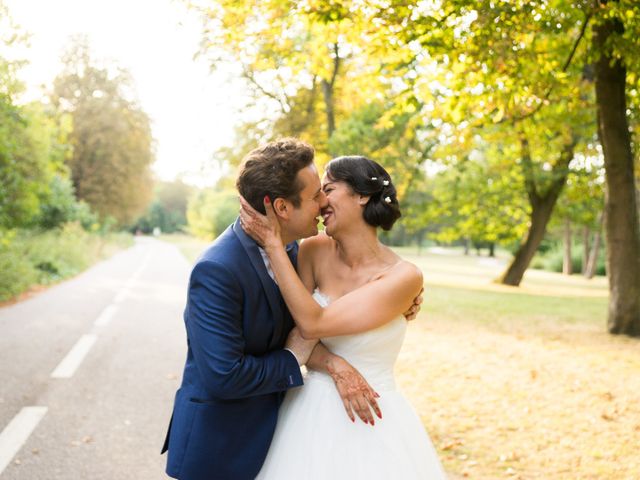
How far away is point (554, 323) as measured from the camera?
13.6 m

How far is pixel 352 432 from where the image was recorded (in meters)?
2.47

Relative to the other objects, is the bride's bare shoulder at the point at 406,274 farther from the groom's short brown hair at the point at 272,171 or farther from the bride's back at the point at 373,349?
the groom's short brown hair at the point at 272,171

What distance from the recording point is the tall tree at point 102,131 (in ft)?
118

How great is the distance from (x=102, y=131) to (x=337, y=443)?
3681 cm

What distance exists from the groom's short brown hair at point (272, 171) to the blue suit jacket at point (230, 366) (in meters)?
0.17

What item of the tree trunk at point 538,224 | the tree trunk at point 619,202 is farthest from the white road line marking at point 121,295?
the tree trunk at point 538,224

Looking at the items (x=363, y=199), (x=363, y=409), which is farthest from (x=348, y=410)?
(x=363, y=199)

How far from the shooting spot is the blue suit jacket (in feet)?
6.94

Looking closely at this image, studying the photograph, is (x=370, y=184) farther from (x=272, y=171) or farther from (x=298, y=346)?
(x=298, y=346)

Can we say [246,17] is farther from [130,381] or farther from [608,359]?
[608,359]

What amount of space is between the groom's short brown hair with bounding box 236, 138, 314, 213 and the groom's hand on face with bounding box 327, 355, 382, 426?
0.73 metres

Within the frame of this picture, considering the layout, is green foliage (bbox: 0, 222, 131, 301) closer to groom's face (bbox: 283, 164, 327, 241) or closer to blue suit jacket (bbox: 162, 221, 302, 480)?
blue suit jacket (bbox: 162, 221, 302, 480)

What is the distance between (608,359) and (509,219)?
17161mm

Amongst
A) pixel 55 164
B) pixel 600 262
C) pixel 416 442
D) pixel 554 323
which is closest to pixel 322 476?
pixel 416 442
